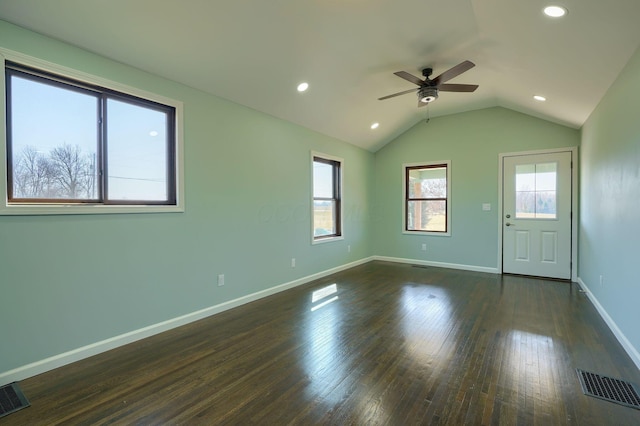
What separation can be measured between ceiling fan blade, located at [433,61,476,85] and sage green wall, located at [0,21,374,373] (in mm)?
2217

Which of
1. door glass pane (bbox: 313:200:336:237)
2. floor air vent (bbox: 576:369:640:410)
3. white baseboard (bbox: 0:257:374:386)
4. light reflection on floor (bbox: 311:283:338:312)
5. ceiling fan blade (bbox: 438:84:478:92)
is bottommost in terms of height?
floor air vent (bbox: 576:369:640:410)

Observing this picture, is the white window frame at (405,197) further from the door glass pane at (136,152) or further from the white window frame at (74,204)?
the door glass pane at (136,152)

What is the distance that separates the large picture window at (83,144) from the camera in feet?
7.72

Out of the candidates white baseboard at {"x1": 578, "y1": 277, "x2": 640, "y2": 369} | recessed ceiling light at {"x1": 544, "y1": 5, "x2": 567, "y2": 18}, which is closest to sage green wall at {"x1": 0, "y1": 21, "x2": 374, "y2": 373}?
recessed ceiling light at {"x1": 544, "y1": 5, "x2": 567, "y2": 18}

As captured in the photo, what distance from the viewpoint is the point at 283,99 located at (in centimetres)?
416

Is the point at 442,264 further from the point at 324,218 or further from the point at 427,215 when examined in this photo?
the point at 324,218

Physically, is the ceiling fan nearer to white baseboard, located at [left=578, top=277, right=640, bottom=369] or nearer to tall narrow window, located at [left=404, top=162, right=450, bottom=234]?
tall narrow window, located at [left=404, top=162, right=450, bottom=234]

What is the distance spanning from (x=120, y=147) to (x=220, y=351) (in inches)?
82.4

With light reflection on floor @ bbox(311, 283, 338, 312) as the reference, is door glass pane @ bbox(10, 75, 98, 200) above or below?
above

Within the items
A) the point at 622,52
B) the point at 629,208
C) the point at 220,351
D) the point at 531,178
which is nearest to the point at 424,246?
the point at 531,178

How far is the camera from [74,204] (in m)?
2.61

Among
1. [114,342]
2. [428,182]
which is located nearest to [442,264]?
[428,182]

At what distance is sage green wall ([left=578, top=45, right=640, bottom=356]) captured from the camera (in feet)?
8.38

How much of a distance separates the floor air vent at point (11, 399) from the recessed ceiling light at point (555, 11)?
4.52 metres
